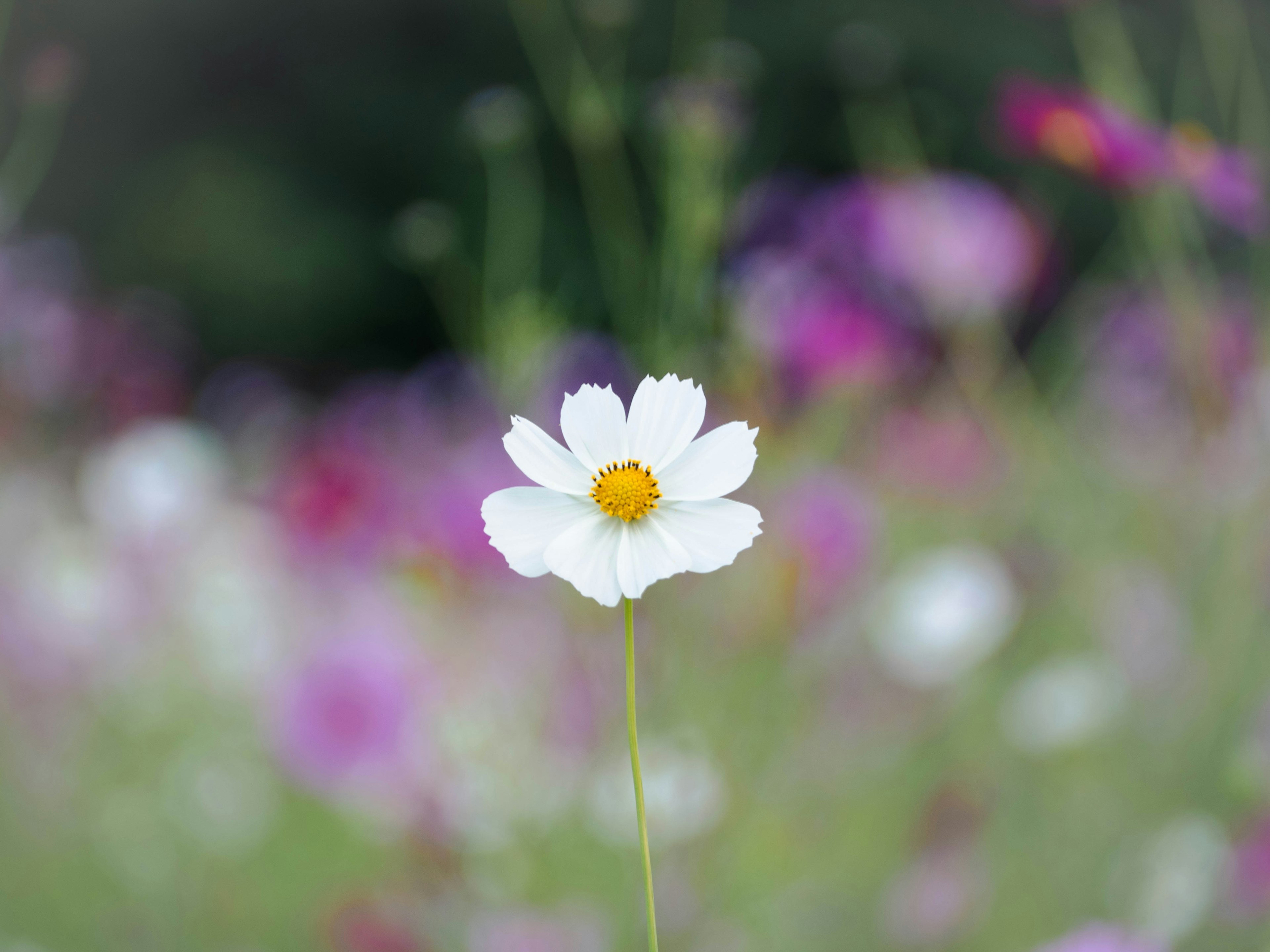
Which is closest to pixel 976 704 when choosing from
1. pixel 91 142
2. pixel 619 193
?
pixel 619 193

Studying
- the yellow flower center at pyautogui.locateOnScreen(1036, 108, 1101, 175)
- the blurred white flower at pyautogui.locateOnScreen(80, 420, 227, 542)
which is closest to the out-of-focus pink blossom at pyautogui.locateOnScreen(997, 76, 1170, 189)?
the yellow flower center at pyautogui.locateOnScreen(1036, 108, 1101, 175)

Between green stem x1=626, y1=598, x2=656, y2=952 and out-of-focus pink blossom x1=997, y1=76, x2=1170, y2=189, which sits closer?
green stem x1=626, y1=598, x2=656, y2=952

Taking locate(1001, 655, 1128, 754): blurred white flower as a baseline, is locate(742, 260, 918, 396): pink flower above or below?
above

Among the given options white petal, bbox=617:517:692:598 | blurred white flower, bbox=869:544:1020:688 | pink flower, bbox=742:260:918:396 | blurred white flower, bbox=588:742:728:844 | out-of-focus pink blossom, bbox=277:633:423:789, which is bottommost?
white petal, bbox=617:517:692:598

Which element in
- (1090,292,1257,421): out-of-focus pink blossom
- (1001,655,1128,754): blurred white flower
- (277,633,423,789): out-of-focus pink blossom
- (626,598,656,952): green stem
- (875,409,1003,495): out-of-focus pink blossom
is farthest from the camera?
(1090,292,1257,421): out-of-focus pink blossom

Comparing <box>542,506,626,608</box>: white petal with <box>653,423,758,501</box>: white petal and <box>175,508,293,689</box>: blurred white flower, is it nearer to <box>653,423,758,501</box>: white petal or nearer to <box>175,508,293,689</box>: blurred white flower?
<box>653,423,758,501</box>: white petal

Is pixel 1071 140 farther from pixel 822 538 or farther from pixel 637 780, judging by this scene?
pixel 637 780

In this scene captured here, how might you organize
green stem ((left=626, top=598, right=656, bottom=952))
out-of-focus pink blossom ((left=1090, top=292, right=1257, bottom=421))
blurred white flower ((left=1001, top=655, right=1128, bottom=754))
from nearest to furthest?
green stem ((left=626, top=598, right=656, bottom=952))
blurred white flower ((left=1001, top=655, right=1128, bottom=754))
out-of-focus pink blossom ((left=1090, top=292, right=1257, bottom=421))
